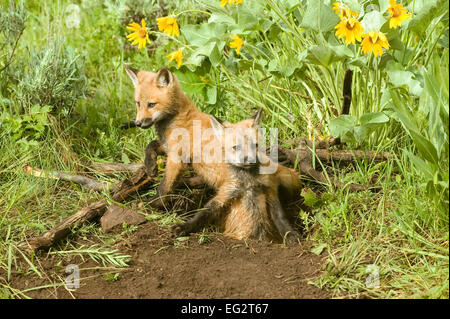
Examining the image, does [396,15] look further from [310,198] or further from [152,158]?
[152,158]

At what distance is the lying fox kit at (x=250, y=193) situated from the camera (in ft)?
12.5

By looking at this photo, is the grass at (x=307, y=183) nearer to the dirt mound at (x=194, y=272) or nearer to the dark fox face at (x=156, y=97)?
the dirt mound at (x=194, y=272)

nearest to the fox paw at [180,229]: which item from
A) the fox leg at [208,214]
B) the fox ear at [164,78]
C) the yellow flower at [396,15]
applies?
the fox leg at [208,214]

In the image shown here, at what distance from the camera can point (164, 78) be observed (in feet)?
14.0

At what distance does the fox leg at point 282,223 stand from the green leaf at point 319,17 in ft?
4.08

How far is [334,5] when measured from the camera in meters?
3.79

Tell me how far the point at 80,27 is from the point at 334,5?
407cm

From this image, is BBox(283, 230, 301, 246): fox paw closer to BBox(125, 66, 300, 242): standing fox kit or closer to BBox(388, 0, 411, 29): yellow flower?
BBox(125, 66, 300, 242): standing fox kit

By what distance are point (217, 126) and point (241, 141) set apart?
9.5 inches

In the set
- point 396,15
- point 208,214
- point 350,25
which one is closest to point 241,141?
point 208,214

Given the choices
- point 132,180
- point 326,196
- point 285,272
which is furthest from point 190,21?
point 285,272

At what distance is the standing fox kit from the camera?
406cm

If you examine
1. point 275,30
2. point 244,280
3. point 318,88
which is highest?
point 275,30

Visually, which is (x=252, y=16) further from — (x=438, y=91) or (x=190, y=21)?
(x=190, y=21)
